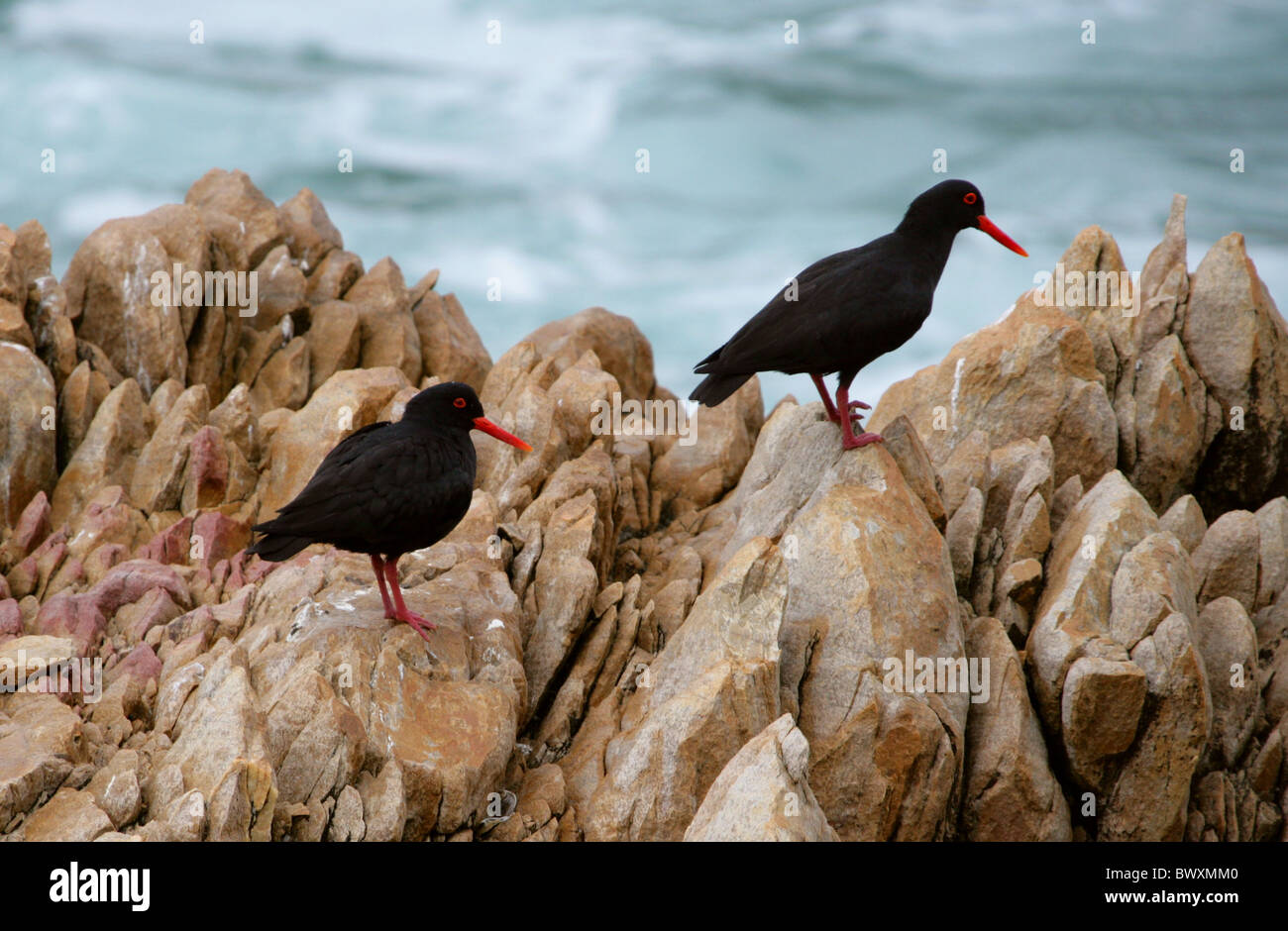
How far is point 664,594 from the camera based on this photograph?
594 inches

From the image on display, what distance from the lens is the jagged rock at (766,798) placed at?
9.66m

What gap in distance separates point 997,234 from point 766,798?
8023 millimetres

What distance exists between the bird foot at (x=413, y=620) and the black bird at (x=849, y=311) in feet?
12.6

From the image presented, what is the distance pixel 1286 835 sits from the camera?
46.2 ft

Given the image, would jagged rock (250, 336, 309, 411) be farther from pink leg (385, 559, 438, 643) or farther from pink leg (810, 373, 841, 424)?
pink leg (810, 373, 841, 424)

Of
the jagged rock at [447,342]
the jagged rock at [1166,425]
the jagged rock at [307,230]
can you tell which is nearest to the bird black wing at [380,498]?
the jagged rock at [447,342]

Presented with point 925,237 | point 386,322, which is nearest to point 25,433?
point 386,322

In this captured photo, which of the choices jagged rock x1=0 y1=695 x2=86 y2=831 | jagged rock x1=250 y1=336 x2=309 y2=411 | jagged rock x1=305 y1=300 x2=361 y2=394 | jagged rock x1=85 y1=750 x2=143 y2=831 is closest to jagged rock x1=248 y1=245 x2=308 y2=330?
jagged rock x1=305 y1=300 x2=361 y2=394

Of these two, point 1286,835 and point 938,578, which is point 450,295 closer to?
point 938,578

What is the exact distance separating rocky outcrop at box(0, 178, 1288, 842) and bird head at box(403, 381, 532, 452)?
6.37ft

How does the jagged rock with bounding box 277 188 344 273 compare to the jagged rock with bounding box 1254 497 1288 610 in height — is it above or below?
above

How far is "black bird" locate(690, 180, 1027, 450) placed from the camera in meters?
13.3

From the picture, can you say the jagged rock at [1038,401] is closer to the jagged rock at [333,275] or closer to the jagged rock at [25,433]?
the jagged rock at [333,275]

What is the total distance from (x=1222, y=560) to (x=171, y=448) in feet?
50.0
